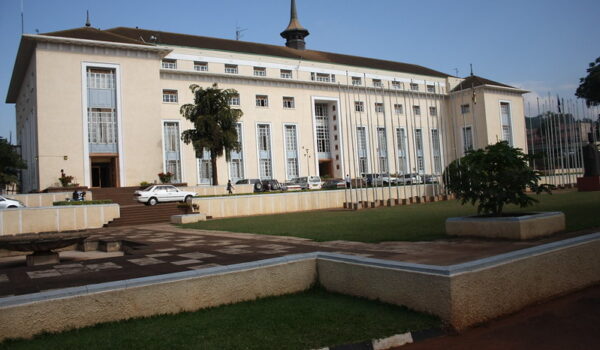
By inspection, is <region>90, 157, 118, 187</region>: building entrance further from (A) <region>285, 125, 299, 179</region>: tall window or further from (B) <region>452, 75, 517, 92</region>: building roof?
(B) <region>452, 75, 517, 92</region>: building roof

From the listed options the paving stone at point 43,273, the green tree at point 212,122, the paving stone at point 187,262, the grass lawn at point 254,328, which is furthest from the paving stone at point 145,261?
the green tree at point 212,122

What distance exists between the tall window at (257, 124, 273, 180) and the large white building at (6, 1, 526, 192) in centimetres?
13

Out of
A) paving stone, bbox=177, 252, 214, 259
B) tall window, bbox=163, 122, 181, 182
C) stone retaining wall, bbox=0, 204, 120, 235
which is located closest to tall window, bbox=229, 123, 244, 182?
tall window, bbox=163, 122, 181, 182

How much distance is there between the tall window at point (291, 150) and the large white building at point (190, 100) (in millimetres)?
109

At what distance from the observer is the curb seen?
4488mm

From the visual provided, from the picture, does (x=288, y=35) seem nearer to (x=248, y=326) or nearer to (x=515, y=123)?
(x=515, y=123)

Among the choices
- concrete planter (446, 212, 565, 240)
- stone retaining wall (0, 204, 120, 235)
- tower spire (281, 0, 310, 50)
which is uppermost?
tower spire (281, 0, 310, 50)

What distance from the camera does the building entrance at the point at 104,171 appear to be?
111ft

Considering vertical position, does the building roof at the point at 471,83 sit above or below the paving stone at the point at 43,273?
above

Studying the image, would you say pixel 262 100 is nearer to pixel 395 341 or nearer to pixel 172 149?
pixel 172 149

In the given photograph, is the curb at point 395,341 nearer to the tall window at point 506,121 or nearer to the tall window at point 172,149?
the tall window at point 172,149

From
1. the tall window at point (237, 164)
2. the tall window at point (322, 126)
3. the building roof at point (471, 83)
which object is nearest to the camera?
the tall window at point (237, 164)

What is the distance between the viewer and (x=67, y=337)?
185 inches

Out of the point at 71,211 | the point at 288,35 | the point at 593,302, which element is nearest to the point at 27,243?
the point at 593,302
